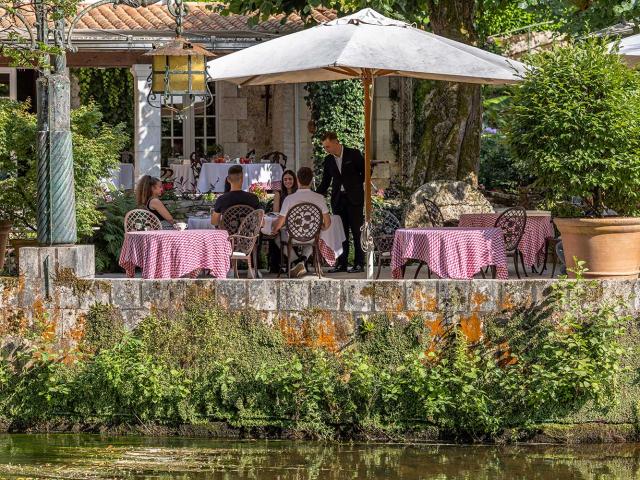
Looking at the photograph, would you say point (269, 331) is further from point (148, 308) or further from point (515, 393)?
point (515, 393)

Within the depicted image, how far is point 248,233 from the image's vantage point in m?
13.0

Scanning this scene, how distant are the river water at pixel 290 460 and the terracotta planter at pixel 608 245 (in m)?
1.44

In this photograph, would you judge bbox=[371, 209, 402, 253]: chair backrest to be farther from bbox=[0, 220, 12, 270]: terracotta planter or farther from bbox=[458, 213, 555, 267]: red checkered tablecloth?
bbox=[0, 220, 12, 270]: terracotta planter

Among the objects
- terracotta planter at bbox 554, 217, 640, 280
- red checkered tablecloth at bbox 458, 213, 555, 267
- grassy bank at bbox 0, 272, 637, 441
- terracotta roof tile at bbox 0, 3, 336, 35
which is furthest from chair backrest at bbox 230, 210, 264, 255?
terracotta roof tile at bbox 0, 3, 336, 35

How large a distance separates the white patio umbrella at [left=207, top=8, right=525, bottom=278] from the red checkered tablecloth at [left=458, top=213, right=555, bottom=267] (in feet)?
5.24

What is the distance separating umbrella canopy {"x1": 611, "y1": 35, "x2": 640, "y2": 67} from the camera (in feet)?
44.1

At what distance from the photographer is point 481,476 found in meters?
9.23

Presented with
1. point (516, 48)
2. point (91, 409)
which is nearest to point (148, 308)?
point (91, 409)

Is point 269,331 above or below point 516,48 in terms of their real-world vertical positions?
below

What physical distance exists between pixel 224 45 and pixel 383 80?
4208 millimetres

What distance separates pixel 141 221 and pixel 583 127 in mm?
4303

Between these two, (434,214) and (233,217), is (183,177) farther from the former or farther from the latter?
(233,217)

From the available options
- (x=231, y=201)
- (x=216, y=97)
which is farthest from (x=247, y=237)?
(x=216, y=97)

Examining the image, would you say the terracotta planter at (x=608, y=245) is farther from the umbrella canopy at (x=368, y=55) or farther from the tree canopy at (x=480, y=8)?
the tree canopy at (x=480, y=8)
